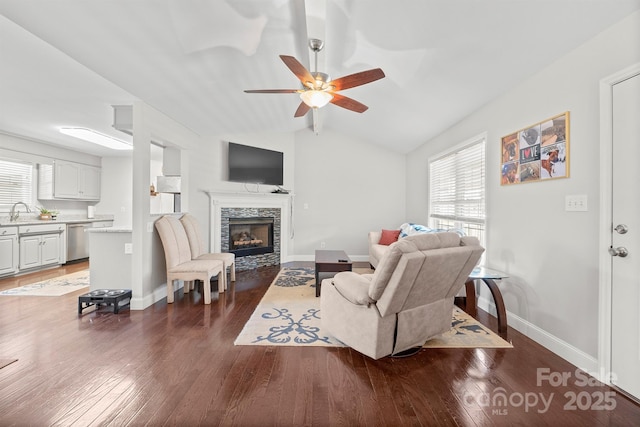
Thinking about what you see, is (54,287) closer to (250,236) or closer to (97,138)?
(97,138)

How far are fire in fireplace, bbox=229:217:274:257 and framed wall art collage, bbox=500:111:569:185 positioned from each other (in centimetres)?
421

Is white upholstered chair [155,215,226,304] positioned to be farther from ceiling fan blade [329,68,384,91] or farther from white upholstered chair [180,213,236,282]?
ceiling fan blade [329,68,384,91]

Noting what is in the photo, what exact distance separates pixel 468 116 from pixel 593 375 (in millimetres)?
3015

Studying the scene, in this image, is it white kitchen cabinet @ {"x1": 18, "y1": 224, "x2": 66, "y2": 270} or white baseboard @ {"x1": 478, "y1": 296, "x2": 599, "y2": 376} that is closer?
white baseboard @ {"x1": 478, "y1": 296, "x2": 599, "y2": 376}

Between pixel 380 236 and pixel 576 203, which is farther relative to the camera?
pixel 380 236

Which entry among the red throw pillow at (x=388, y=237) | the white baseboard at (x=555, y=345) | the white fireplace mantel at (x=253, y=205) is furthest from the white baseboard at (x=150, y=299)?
the white baseboard at (x=555, y=345)

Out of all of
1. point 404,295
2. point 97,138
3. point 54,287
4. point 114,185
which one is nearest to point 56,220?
point 114,185

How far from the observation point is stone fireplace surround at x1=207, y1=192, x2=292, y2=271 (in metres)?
4.98

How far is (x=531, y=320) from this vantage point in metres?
2.56

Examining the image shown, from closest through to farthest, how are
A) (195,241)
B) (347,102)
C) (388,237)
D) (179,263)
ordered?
(347,102) → (179,263) → (195,241) → (388,237)

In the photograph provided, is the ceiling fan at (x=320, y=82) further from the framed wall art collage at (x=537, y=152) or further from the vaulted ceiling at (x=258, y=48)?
the framed wall art collage at (x=537, y=152)

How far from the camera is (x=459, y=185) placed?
406cm

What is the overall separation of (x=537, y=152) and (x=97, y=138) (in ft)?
21.9

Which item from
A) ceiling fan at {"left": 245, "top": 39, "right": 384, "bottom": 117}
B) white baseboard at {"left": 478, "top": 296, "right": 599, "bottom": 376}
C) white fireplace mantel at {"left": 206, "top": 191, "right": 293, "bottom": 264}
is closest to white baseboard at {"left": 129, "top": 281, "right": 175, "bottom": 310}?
white fireplace mantel at {"left": 206, "top": 191, "right": 293, "bottom": 264}
